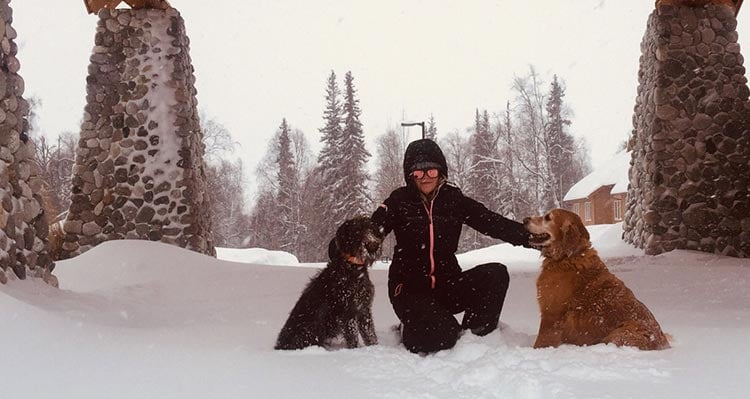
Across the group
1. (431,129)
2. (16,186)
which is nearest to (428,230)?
(16,186)

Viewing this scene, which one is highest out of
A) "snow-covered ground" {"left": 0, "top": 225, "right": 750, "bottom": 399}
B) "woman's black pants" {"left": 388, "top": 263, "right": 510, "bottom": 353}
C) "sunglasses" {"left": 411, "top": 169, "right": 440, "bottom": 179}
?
"sunglasses" {"left": 411, "top": 169, "right": 440, "bottom": 179}

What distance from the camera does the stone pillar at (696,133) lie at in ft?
26.1

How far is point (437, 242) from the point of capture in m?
3.54

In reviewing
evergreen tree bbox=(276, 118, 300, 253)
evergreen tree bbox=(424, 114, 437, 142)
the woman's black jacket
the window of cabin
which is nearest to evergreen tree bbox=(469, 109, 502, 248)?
evergreen tree bbox=(424, 114, 437, 142)

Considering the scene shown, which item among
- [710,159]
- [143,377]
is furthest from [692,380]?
[710,159]

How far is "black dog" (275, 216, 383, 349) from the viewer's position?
3281 millimetres

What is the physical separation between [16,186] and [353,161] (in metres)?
21.4

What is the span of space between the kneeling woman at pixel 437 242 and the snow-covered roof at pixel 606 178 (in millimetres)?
21759

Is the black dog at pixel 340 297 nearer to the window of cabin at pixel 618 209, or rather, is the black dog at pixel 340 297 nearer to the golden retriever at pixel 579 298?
the golden retriever at pixel 579 298

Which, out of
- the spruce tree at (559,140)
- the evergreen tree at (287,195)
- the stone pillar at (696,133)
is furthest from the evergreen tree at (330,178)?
the stone pillar at (696,133)

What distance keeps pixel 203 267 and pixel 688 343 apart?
18.8 ft

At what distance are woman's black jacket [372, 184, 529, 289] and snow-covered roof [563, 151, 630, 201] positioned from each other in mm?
21750

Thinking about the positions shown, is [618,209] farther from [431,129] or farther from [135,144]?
[135,144]

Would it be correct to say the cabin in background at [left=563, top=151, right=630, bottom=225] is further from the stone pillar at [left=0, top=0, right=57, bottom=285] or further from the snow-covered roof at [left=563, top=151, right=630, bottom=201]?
the stone pillar at [left=0, top=0, right=57, bottom=285]
